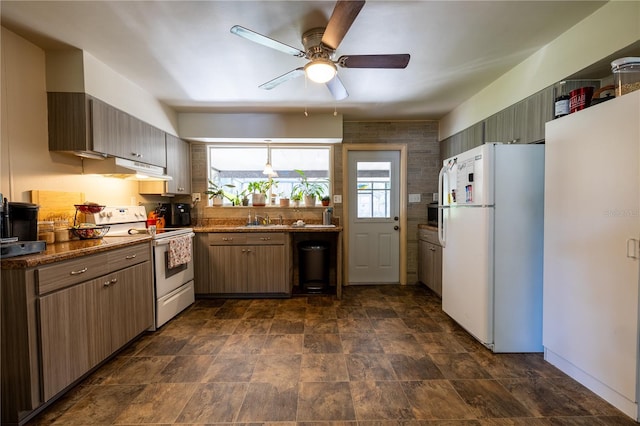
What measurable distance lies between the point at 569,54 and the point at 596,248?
1397mm

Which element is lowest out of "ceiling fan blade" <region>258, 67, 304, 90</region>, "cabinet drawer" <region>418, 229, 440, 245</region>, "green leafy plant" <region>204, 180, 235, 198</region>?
"cabinet drawer" <region>418, 229, 440, 245</region>

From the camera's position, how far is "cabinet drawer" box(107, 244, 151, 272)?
201 centimetres

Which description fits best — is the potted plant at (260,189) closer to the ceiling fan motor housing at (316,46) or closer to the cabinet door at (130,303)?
the cabinet door at (130,303)

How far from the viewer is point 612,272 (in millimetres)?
1540

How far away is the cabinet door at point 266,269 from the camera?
337cm

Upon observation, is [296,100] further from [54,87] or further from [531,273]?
[531,273]

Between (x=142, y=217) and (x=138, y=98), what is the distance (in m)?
1.35

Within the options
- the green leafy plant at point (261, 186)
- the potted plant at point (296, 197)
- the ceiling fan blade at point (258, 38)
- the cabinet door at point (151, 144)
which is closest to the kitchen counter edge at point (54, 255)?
the cabinet door at point (151, 144)

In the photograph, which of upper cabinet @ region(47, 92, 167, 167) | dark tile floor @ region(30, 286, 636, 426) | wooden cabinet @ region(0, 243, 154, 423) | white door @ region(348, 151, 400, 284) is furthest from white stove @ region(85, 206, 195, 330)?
white door @ region(348, 151, 400, 284)

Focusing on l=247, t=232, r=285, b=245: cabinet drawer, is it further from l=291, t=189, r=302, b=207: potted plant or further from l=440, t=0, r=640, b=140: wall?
l=440, t=0, r=640, b=140: wall

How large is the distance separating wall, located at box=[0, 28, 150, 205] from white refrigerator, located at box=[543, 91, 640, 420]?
384 cm

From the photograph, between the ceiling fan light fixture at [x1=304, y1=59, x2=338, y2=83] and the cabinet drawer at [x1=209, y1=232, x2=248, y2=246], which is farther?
the cabinet drawer at [x1=209, y1=232, x2=248, y2=246]

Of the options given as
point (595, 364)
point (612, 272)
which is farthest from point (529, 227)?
point (595, 364)

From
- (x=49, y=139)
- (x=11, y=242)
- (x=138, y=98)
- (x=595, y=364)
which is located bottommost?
(x=595, y=364)
